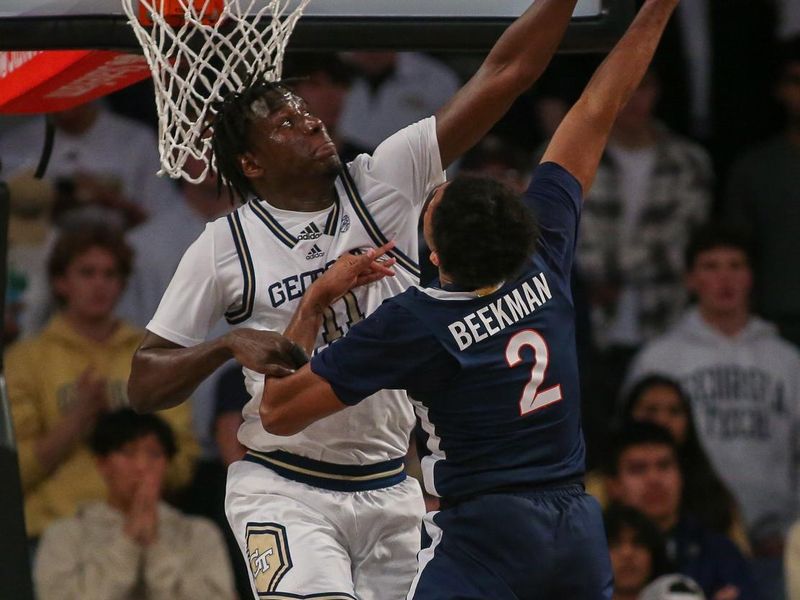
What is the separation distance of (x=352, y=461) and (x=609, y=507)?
Answer: 310 centimetres

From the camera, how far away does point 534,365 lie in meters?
4.23

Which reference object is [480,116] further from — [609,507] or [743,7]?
[743,7]

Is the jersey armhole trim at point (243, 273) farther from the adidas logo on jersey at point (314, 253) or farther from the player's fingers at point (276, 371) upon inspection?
the player's fingers at point (276, 371)

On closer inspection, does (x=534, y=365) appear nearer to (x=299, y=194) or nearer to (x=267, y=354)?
(x=267, y=354)

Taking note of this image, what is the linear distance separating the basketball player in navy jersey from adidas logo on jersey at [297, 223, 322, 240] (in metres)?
0.64

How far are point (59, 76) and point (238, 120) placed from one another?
2.38 ft

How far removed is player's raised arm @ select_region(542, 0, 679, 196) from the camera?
4598 millimetres

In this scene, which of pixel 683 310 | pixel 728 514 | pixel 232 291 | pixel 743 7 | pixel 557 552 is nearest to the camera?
pixel 557 552

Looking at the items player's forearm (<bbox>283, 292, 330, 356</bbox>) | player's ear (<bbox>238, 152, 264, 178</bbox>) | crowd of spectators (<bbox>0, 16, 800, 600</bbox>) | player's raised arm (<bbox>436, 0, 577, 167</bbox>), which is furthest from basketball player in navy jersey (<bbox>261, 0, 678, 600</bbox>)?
crowd of spectators (<bbox>0, 16, 800, 600</bbox>)

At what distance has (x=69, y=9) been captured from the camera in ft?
16.2

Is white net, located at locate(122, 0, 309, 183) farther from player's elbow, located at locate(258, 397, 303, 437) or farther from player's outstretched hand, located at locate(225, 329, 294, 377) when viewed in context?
player's elbow, located at locate(258, 397, 303, 437)

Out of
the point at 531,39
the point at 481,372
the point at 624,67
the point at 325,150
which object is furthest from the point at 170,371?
the point at 624,67

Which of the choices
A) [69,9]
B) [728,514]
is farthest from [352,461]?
[728,514]

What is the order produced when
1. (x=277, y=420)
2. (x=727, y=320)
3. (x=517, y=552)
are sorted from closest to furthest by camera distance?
(x=517, y=552), (x=277, y=420), (x=727, y=320)
